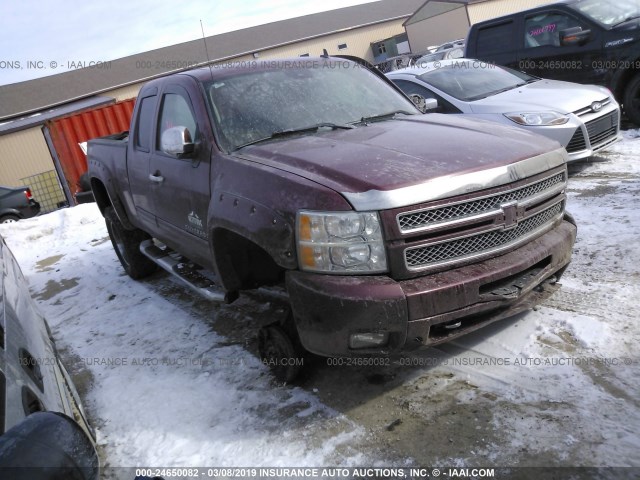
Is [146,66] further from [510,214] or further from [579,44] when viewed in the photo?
[510,214]

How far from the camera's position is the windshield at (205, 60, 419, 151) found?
11.7ft

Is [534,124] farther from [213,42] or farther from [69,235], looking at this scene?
[213,42]

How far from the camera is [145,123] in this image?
4719 millimetres

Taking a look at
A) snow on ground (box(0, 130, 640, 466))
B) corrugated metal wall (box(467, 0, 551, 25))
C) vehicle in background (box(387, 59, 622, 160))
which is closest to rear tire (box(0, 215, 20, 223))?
snow on ground (box(0, 130, 640, 466))

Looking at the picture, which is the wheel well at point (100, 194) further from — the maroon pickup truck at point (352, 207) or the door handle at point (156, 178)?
the maroon pickup truck at point (352, 207)

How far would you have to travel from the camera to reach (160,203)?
4.29 m

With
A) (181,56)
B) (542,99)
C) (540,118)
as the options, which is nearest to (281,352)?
(540,118)

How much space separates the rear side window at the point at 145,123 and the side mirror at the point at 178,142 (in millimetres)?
1108

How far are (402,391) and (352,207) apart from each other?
1.21 meters

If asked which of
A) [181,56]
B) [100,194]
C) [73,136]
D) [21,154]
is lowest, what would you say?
[21,154]

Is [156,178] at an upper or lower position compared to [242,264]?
upper

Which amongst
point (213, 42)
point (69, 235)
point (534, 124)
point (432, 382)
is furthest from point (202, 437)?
point (213, 42)

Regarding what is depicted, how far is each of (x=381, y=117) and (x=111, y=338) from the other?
2951 mm

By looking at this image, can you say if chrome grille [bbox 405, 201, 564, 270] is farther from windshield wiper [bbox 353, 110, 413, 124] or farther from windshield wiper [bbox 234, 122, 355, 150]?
windshield wiper [bbox 353, 110, 413, 124]
